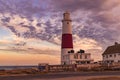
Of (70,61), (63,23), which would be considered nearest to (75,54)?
(70,61)

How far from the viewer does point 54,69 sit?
205 feet

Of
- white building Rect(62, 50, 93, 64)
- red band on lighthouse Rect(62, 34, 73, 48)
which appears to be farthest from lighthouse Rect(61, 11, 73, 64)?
white building Rect(62, 50, 93, 64)

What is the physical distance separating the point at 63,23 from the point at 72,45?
310 inches

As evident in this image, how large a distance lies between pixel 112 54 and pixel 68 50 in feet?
64.2

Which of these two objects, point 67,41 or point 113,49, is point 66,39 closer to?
point 67,41

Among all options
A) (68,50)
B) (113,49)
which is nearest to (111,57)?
(113,49)

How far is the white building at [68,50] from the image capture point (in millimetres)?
76688

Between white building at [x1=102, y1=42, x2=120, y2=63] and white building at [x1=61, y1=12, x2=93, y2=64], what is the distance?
10862 mm

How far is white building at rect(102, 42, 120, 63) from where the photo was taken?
85.4m

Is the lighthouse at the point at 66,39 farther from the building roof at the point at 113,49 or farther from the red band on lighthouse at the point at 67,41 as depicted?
the building roof at the point at 113,49

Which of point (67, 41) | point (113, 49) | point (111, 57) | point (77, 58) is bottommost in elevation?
point (77, 58)

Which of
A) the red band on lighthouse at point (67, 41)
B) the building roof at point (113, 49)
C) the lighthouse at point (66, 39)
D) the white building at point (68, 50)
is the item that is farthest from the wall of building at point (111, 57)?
the red band on lighthouse at point (67, 41)

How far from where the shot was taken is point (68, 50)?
77.4 m

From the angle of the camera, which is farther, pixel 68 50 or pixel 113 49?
pixel 113 49
